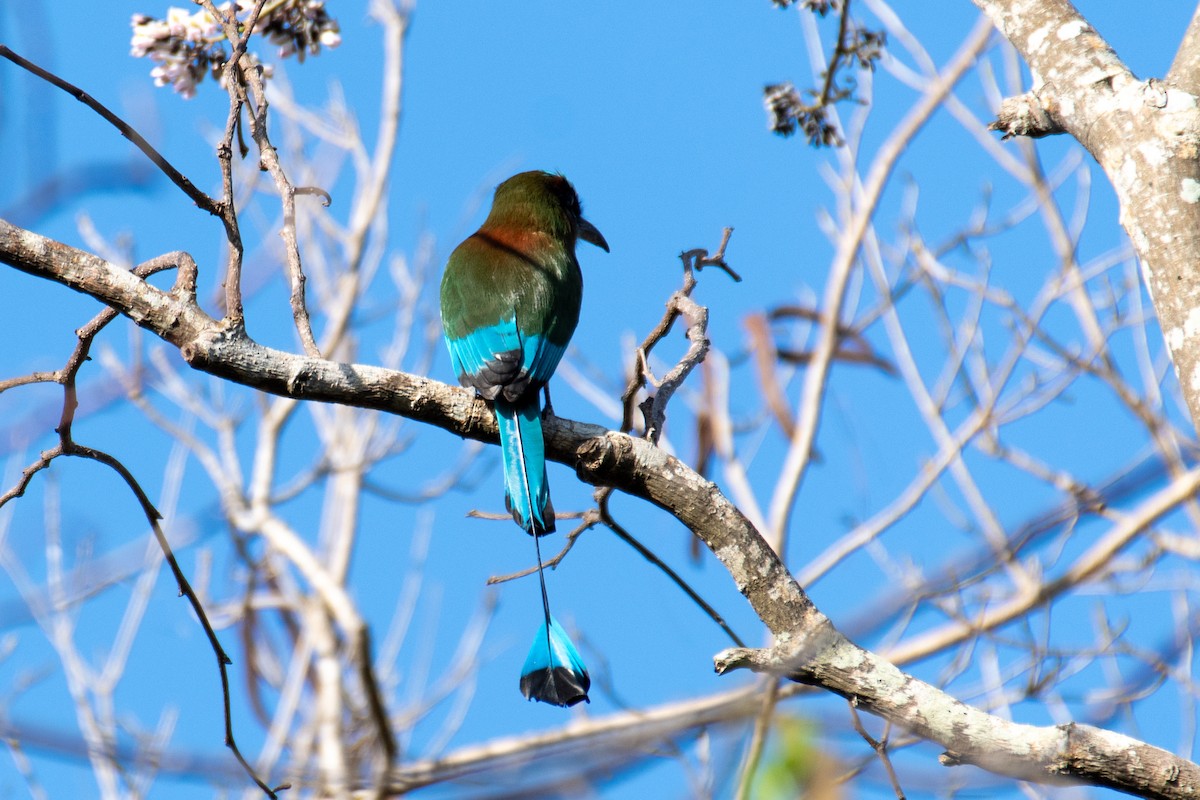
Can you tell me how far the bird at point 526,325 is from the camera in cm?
269

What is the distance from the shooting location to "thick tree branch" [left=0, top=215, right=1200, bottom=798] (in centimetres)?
219

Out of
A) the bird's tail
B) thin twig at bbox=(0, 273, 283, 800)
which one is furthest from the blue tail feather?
thin twig at bbox=(0, 273, 283, 800)

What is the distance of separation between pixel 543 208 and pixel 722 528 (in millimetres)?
2540

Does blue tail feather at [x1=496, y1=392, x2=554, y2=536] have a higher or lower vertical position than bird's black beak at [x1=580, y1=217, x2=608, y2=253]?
lower

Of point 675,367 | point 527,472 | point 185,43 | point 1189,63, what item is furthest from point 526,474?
point 1189,63

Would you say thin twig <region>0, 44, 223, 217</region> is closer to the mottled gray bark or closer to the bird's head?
the mottled gray bark

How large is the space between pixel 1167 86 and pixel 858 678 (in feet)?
4.46

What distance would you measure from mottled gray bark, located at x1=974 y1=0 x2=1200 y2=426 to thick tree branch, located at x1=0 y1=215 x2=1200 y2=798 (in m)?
0.65

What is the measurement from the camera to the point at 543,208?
482 centimetres

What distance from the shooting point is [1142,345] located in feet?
20.7

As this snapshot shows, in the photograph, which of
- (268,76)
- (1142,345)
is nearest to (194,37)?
(268,76)

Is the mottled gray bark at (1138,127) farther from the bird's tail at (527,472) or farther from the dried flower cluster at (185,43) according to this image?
the dried flower cluster at (185,43)

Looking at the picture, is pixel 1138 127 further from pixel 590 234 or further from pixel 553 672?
Result: pixel 590 234

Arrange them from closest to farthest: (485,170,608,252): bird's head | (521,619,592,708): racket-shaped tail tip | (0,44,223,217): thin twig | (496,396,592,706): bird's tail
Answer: (0,44,223,217): thin twig
(521,619,592,708): racket-shaped tail tip
(496,396,592,706): bird's tail
(485,170,608,252): bird's head
